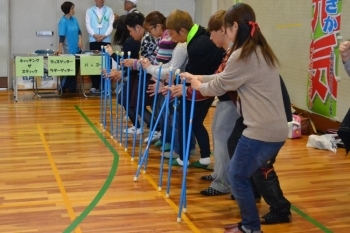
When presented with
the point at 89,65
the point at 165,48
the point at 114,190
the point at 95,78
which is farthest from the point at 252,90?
the point at 95,78

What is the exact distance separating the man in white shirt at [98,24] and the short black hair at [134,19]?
431 centimetres

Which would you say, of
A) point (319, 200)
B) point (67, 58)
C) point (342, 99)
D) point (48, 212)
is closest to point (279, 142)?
point (319, 200)

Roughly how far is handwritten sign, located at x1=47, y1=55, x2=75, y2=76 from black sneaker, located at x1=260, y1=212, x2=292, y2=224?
6.01m

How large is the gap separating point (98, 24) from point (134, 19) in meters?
4.45

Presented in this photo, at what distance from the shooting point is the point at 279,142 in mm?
3521

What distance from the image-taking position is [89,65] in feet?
31.5

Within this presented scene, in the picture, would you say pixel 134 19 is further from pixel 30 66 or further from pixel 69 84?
pixel 69 84

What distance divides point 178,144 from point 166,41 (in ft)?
3.39

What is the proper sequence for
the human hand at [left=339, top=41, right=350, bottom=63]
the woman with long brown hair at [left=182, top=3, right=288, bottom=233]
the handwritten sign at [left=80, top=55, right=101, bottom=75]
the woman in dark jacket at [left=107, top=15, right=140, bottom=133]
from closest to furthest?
the woman with long brown hair at [left=182, top=3, right=288, bottom=233] < the human hand at [left=339, top=41, right=350, bottom=63] < the woman in dark jacket at [left=107, top=15, right=140, bottom=133] < the handwritten sign at [left=80, top=55, right=101, bottom=75]

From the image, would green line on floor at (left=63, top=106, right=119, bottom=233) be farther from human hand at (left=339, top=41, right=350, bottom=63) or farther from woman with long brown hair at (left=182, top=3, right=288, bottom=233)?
human hand at (left=339, top=41, right=350, bottom=63)

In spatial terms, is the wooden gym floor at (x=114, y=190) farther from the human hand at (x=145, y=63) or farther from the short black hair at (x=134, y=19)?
the short black hair at (x=134, y=19)

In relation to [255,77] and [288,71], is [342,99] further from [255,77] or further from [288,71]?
[255,77]

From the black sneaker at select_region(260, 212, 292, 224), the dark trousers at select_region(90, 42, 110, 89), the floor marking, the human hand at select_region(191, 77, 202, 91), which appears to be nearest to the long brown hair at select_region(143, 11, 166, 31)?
the floor marking

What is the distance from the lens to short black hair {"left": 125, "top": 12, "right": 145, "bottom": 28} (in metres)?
6.27
